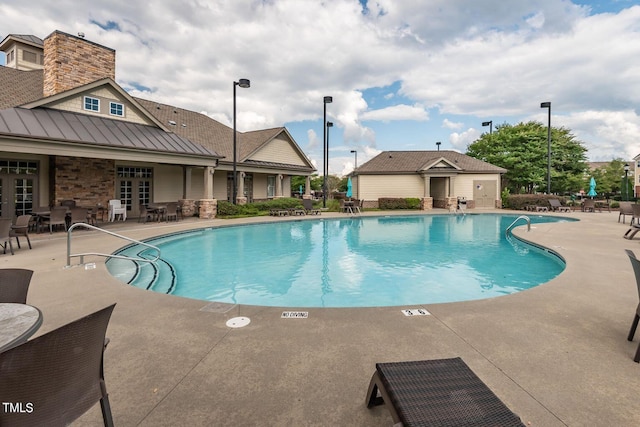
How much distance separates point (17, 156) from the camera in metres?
13.3

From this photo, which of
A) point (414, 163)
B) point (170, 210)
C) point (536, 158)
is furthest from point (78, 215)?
point (536, 158)

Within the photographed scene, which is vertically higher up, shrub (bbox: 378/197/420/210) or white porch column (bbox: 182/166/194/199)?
white porch column (bbox: 182/166/194/199)

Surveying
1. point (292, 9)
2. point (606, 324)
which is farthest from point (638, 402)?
point (292, 9)

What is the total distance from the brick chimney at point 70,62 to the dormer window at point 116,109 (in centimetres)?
186

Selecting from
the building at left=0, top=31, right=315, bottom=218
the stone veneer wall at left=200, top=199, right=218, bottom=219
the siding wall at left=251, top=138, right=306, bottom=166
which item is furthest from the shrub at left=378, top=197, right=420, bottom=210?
the stone veneer wall at left=200, top=199, right=218, bottom=219

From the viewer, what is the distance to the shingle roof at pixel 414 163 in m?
28.8

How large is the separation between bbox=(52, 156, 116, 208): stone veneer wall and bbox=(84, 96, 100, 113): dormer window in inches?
94.8

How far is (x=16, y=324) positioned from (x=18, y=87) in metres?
20.4

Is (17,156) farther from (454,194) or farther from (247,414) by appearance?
(454,194)

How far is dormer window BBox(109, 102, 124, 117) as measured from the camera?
1560 centimetres

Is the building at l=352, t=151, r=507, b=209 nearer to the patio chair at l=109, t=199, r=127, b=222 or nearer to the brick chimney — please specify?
the patio chair at l=109, t=199, r=127, b=222

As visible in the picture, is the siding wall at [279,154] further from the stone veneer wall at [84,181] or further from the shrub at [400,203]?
the stone veneer wall at [84,181]

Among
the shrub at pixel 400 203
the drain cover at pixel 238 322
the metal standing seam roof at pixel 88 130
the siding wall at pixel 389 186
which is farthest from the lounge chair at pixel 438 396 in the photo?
the siding wall at pixel 389 186

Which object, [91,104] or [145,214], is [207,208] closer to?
[145,214]
